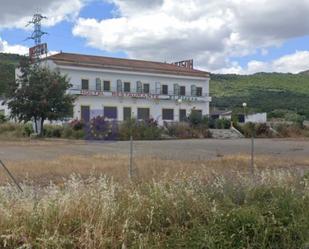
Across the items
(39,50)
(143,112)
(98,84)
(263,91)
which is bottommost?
(143,112)

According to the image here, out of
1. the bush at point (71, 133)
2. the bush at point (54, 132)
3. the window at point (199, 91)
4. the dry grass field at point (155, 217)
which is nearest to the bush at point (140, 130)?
the bush at point (71, 133)

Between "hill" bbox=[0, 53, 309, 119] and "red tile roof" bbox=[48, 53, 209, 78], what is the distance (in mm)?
19915

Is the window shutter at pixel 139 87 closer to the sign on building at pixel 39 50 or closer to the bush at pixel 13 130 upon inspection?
the sign on building at pixel 39 50

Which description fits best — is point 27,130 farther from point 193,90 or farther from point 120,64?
point 193,90

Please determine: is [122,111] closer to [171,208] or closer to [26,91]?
[26,91]

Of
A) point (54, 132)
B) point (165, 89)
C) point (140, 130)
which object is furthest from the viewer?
point (165, 89)

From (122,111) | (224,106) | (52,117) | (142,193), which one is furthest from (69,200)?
(224,106)

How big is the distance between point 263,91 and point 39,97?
2918 inches

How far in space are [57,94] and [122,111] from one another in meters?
27.6

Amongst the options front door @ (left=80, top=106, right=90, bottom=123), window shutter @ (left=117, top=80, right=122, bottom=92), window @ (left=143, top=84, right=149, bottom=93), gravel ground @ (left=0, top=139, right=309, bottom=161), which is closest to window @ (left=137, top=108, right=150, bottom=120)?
window @ (left=143, top=84, right=149, bottom=93)

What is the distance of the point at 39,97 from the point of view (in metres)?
51.0

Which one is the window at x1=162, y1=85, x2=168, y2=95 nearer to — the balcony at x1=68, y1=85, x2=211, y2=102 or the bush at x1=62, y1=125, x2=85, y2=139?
the balcony at x1=68, y1=85, x2=211, y2=102

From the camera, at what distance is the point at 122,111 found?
259ft

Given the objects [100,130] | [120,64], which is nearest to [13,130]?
[100,130]
